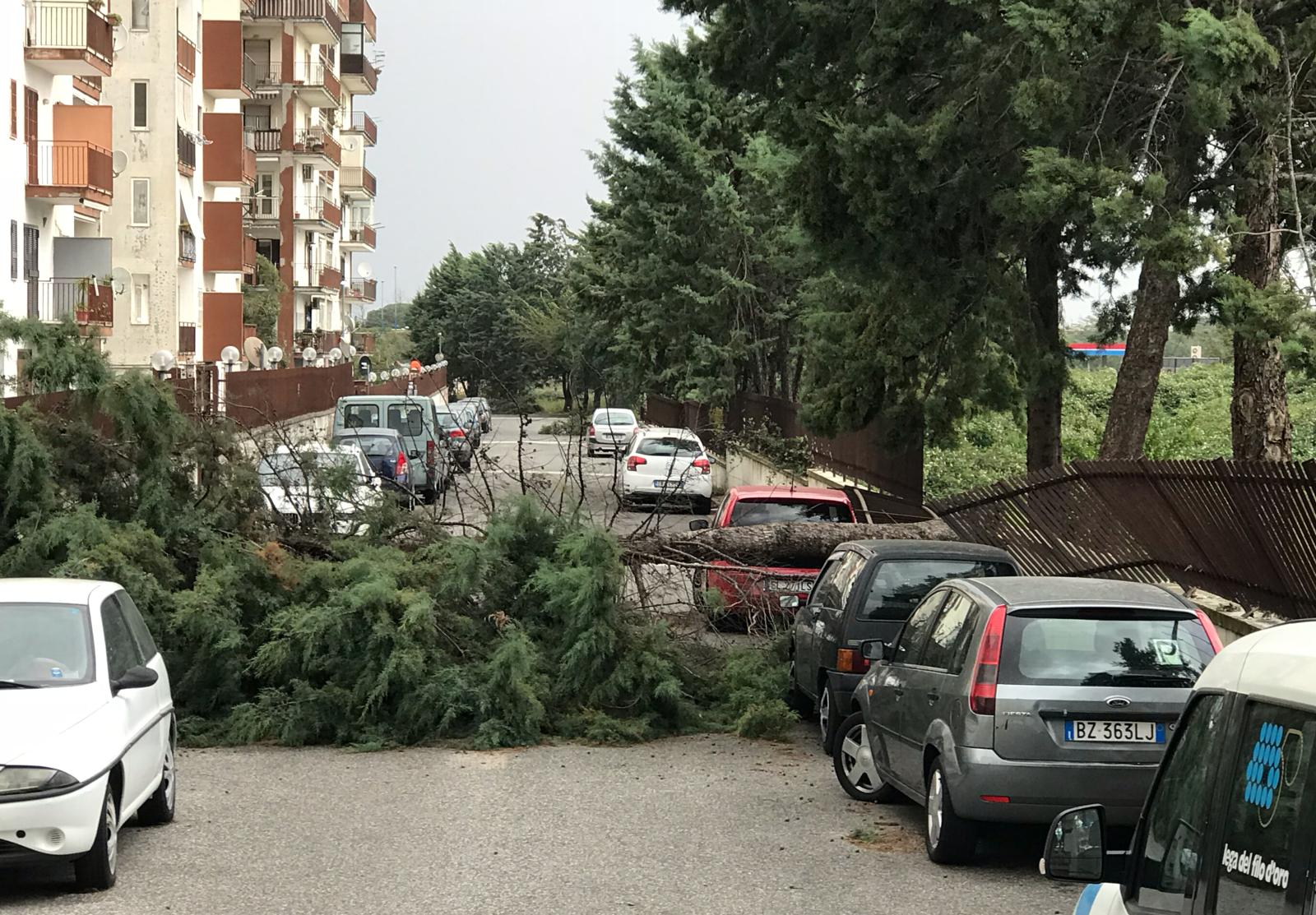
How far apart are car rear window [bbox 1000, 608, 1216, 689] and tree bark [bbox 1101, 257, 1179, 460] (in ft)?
38.2

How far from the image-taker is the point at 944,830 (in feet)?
29.5

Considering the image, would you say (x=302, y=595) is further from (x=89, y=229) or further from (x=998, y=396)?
(x=89, y=229)

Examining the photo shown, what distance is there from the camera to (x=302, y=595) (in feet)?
48.3

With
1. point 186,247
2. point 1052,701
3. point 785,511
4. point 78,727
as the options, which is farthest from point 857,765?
point 186,247

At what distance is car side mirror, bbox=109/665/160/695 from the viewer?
8789 millimetres

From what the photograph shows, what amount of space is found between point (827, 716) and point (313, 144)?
76723mm

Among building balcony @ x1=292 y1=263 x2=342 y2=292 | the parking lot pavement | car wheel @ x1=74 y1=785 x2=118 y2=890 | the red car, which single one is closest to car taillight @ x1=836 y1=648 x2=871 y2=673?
the parking lot pavement

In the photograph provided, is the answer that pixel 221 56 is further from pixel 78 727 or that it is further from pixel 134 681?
pixel 78 727

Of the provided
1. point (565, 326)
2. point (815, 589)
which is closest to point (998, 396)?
point (815, 589)

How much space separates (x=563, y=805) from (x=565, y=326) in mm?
101457

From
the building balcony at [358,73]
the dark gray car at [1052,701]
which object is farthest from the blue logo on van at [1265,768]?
the building balcony at [358,73]

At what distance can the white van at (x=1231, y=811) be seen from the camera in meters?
3.12

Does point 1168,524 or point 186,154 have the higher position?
point 186,154

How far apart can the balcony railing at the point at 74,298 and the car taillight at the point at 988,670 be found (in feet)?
115
